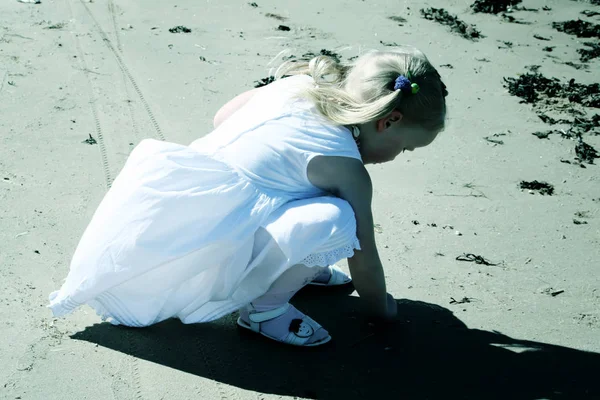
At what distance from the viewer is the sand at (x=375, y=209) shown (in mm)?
2488

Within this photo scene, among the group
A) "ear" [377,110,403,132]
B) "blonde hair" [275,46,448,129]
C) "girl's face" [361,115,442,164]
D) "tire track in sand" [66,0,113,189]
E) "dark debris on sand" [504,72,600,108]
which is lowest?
"dark debris on sand" [504,72,600,108]

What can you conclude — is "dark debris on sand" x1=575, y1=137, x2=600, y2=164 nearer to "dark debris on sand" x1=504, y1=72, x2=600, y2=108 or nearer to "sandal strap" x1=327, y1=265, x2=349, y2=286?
"dark debris on sand" x1=504, y1=72, x2=600, y2=108

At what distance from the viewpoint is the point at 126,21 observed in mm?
6047

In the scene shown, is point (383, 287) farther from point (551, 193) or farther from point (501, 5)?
point (501, 5)

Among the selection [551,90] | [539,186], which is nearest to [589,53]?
[551,90]

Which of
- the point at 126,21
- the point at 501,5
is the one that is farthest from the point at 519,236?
the point at 126,21

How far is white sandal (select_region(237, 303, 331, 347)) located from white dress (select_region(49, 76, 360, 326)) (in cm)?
10

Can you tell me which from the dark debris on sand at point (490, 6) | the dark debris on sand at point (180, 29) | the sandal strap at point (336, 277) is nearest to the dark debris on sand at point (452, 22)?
the dark debris on sand at point (490, 6)

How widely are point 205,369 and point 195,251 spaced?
0.41 metres

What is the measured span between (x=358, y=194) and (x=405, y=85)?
427mm

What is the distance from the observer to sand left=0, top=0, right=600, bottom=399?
2.49m

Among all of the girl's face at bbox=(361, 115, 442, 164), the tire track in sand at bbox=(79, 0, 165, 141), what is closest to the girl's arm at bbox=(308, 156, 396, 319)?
the girl's face at bbox=(361, 115, 442, 164)

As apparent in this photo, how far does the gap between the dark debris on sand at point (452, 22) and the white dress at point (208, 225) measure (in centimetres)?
360

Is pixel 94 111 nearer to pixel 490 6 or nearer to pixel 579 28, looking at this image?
pixel 490 6
